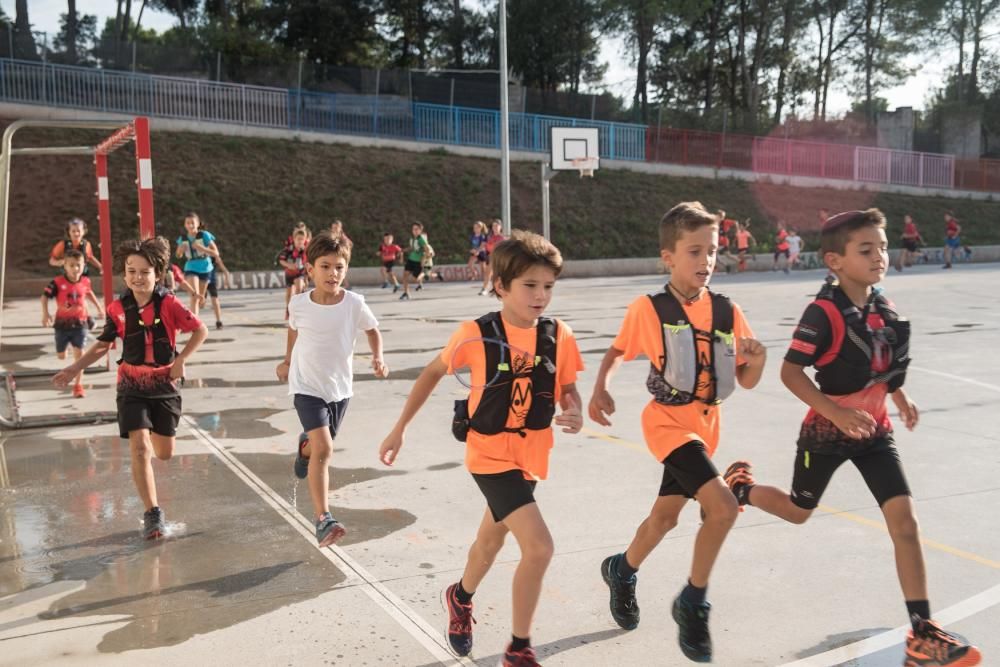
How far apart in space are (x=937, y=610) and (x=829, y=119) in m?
51.7

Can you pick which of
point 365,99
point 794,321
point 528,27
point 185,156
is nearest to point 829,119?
point 528,27

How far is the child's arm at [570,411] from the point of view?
3648 mm

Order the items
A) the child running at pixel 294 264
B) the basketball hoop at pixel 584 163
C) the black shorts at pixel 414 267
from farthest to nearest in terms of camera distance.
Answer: the basketball hoop at pixel 584 163 → the black shorts at pixel 414 267 → the child running at pixel 294 264

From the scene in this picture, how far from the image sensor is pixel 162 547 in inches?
202

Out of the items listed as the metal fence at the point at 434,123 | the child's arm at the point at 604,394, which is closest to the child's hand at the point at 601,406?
the child's arm at the point at 604,394

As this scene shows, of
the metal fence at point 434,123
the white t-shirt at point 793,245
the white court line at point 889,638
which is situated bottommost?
the white court line at point 889,638

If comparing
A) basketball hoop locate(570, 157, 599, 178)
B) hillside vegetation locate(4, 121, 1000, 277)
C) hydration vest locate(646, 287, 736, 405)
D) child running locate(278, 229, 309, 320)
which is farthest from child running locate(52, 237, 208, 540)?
basketball hoop locate(570, 157, 599, 178)

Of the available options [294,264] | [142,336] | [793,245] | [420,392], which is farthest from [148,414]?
[793,245]

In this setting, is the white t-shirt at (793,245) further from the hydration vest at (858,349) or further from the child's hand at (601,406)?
the child's hand at (601,406)

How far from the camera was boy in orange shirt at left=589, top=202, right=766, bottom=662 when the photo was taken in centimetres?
392

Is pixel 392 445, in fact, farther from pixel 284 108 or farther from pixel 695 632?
pixel 284 108

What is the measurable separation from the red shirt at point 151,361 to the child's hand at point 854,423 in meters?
3.55

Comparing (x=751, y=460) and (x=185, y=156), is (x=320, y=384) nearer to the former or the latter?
(x=751, y=460)

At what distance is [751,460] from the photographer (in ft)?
22.3
